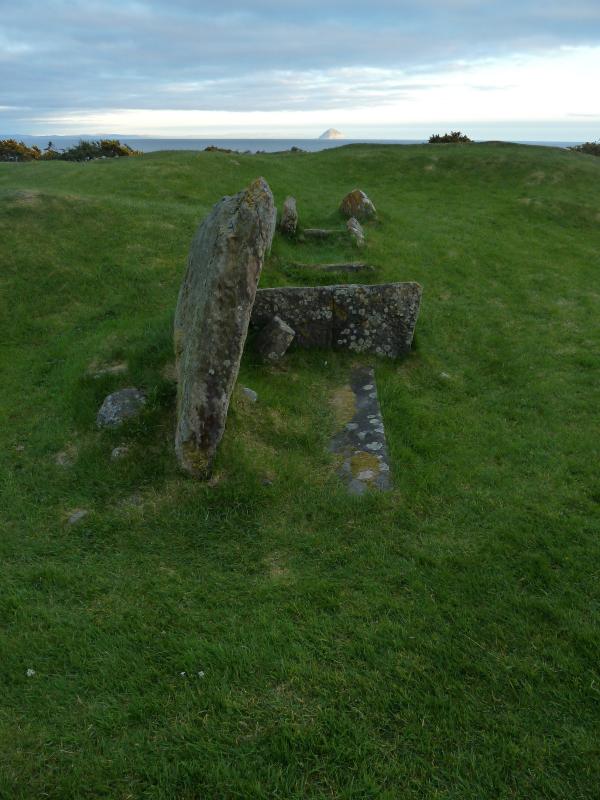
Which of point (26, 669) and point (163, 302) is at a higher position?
point (163, 302)

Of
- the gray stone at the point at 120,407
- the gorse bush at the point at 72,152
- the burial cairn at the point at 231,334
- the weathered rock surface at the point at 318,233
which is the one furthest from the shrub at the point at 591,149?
the gray stone at the point at 120,407

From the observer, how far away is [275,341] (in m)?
11.9

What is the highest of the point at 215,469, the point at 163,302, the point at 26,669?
the point at 163,302

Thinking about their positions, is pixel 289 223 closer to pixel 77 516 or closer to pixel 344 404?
pixel 344 404

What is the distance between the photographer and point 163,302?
14938 millimetres

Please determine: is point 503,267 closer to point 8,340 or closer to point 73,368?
point 73,368

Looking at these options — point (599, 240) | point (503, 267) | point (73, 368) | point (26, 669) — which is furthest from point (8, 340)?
point (599, 240)

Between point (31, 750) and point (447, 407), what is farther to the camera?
point (447, 407)

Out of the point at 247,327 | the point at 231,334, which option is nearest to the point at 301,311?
the point at 247,327

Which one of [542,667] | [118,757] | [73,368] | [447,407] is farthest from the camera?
[73,368]

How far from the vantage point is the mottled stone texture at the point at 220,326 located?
8289mm

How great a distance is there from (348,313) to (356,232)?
7.67 m

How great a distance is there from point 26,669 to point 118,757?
164cm

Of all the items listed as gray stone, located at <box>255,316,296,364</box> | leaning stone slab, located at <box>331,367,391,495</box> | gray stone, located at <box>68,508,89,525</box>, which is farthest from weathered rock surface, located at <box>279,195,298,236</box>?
gray stone, located at <box>68,508,89,525</box>
